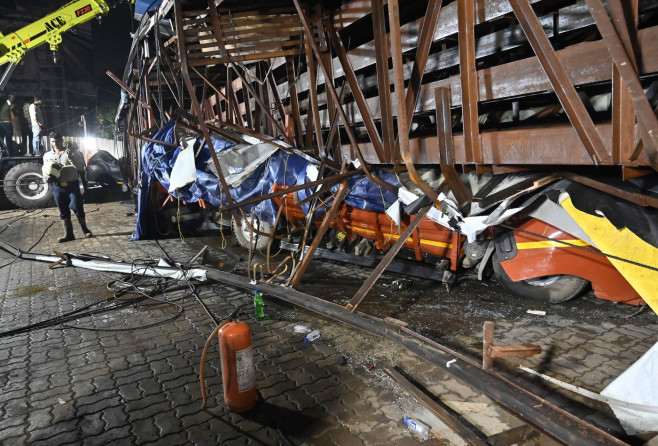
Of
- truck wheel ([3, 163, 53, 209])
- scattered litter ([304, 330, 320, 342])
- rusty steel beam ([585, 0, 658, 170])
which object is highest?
rusty steel beam ([585, 0, 658, 170])

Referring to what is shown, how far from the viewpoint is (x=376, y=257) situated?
6.20m

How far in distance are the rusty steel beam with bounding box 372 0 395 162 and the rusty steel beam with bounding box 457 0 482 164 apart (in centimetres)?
85

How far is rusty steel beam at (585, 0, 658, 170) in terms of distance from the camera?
221cm

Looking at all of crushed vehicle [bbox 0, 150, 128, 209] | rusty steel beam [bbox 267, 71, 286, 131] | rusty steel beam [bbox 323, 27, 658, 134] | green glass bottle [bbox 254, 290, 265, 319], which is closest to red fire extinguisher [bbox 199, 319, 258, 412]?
green glass bottle [bbox 254, 290, 265, 319]

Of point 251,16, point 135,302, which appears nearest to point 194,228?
point 135,302

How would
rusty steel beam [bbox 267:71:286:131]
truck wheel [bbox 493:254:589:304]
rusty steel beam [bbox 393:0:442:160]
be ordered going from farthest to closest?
rusty steel beam [bbox 267:71:286:131] → truck wheel [bbox 493:254:589:304] → rusty steel beam [bbox 393:0:442:160]

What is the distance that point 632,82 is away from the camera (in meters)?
2.24

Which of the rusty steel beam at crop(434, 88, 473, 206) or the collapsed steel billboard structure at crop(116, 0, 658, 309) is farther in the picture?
the rusty steel beam at crop(434, 88, 473, 206)

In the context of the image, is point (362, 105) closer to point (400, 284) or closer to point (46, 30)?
point (400, 284)

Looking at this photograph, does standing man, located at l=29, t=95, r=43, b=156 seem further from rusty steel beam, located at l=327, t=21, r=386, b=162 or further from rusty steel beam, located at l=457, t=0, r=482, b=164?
rusty steel beam, located at l=457, t=0, r=482, b=164

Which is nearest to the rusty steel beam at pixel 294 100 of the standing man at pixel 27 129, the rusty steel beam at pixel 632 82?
the rusty steel beam at pixel 632 82

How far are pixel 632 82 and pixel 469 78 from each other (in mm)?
1154

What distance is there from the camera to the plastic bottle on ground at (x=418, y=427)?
2525 mm

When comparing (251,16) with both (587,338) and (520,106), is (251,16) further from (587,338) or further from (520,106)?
(587,338)
